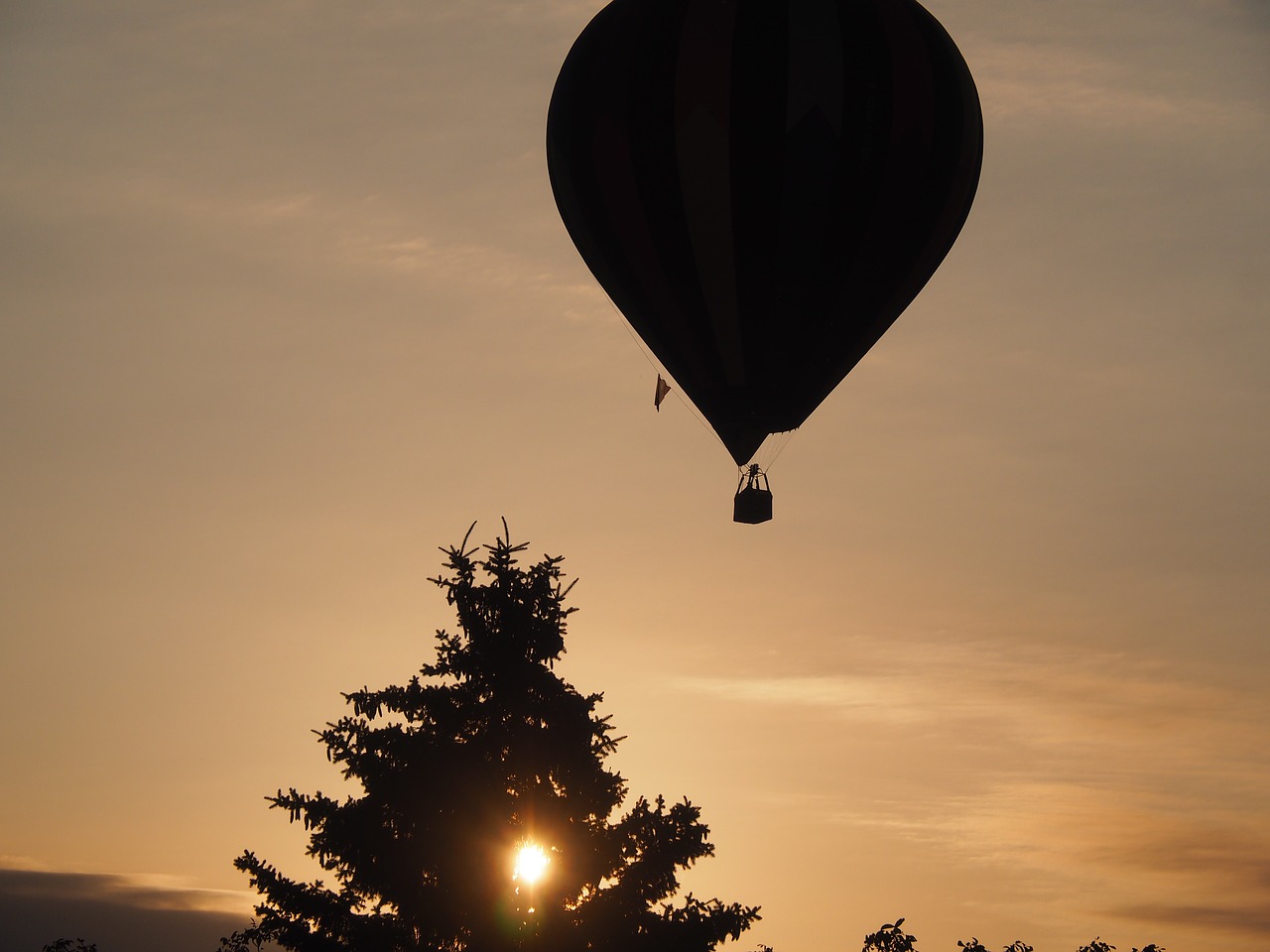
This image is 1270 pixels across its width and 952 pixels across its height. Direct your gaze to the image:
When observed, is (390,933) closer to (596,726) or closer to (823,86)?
(596,726)

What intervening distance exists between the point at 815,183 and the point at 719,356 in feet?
12.0

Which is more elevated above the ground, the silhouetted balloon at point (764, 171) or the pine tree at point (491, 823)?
the silhouetted balloon at point (764, 171)

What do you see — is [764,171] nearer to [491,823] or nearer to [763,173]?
[763,173]

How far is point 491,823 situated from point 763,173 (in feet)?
44.2

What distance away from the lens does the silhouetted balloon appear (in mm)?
40969

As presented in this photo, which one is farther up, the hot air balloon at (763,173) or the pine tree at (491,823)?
the hot air balloon at (763,173)

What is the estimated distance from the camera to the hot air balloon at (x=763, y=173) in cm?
4097

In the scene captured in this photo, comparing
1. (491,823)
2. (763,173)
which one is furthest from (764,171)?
(491,823)

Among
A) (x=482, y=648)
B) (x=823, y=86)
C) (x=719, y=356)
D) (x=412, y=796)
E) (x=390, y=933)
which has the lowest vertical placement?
(x=390, y=933)

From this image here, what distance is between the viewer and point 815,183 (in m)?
40.9

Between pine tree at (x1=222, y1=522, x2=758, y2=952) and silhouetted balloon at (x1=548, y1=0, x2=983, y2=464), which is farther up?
silhouetted balloon at (x1=548, y1=0, x2=983, y2=464)

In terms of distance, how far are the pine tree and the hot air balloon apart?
624 centimetres

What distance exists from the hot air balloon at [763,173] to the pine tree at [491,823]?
6236 mm

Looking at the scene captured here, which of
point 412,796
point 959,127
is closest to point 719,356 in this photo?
point 959,127
